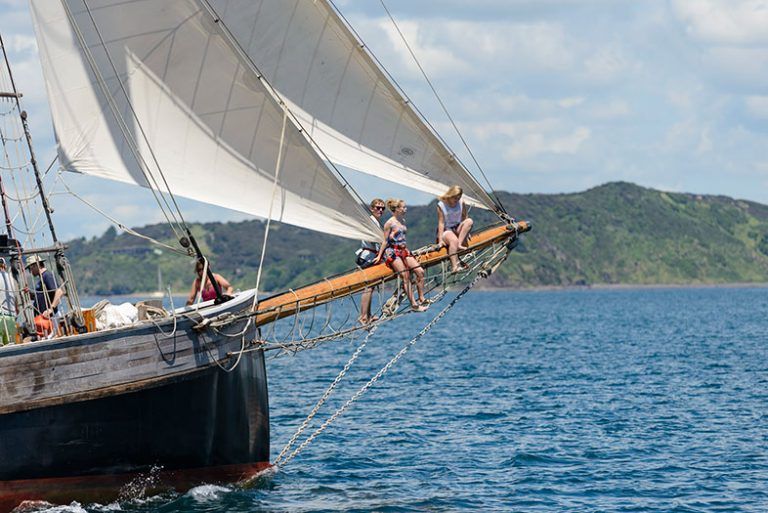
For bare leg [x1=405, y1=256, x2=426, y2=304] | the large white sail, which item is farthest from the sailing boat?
bare leg [x1=405, y1=256, x2=426, y2=304]

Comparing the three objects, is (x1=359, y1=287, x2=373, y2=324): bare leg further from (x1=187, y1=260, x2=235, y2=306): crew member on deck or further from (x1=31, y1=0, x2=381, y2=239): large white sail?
(x1=187, y1=260, x2=235, y2=306): crew member on deck

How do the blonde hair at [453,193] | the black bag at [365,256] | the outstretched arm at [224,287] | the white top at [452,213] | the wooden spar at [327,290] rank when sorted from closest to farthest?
the blonde hair at [453,193] < the wooden spar at [327,290] < the white top at [452,213] < the outstretched arm at [224,287] < the black bag at [365,256]

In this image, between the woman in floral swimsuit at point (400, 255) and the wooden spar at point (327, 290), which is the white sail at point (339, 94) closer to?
the woman in floral swimsuit at point (400, 255)

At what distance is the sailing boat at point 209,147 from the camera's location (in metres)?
20.5

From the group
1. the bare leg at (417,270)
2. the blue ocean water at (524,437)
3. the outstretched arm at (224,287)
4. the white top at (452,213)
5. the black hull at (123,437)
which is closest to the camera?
the black hull at (123,437)

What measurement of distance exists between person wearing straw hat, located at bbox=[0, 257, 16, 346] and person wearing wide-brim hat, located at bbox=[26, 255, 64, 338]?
0.39 metres

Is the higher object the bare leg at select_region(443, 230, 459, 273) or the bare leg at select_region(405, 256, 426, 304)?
the bare leg at select_region(443, 230, 459, 273)

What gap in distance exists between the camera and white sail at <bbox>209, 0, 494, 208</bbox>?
2106 centimetres

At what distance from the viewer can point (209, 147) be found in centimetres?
2119

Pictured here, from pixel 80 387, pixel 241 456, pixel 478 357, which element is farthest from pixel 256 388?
pixel 478 357

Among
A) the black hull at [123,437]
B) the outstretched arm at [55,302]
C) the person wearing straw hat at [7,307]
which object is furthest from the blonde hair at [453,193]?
the person wearing straw hat at [7,307]

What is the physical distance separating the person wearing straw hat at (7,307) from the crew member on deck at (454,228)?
7280 mm

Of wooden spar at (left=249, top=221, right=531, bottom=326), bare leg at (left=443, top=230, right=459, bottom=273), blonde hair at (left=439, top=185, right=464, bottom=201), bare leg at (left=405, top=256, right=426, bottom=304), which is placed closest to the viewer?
blonde hair at (left=439, top=185, right=464, bottom=201)

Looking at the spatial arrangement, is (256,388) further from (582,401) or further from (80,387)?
(582,401)
